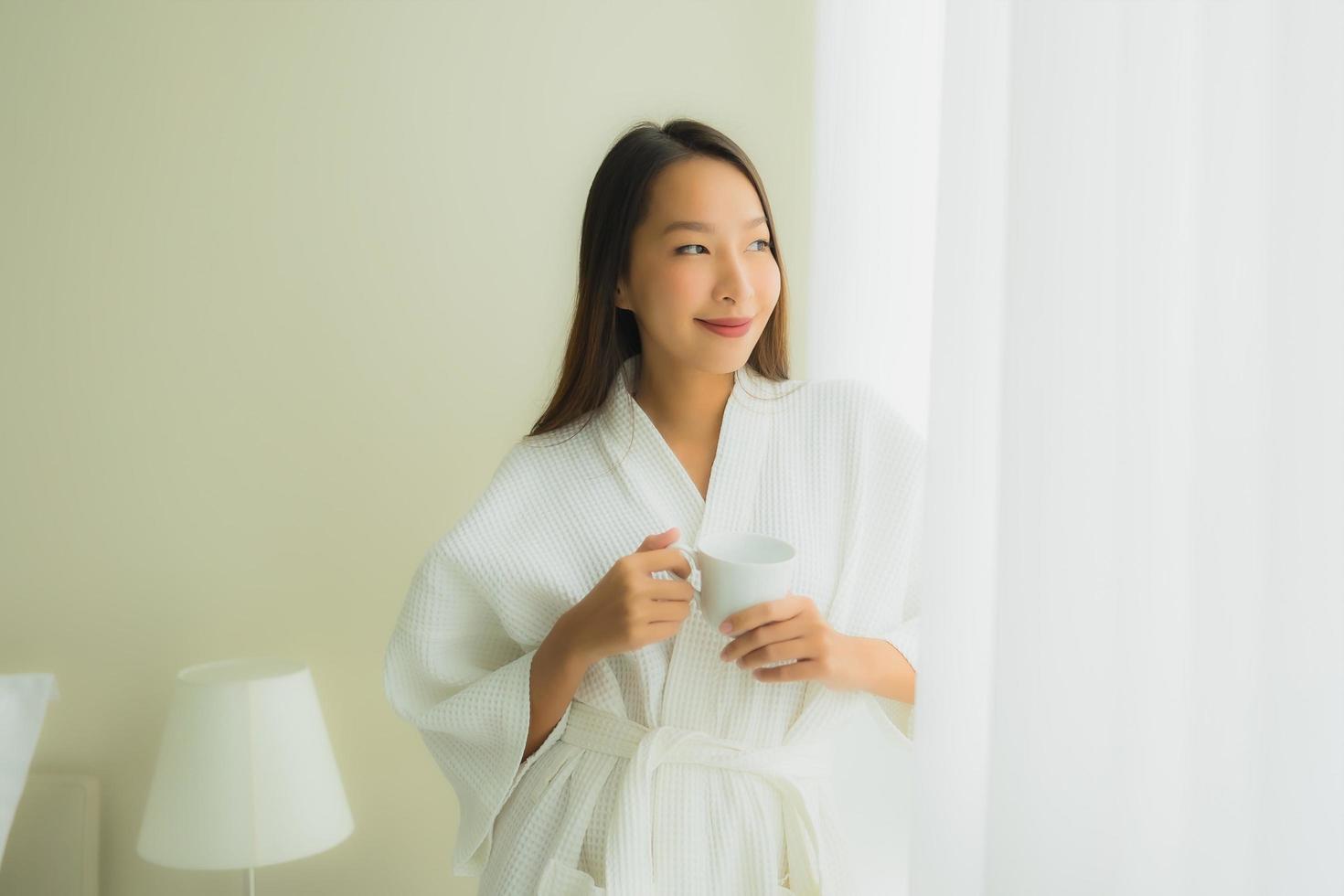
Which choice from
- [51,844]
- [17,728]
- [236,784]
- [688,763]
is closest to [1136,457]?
[688,763]

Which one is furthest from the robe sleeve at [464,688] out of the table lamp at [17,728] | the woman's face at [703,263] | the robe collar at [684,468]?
the table lamp at [17,728]

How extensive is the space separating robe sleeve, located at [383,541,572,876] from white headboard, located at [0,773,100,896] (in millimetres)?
917

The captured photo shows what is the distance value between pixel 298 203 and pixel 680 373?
899mm

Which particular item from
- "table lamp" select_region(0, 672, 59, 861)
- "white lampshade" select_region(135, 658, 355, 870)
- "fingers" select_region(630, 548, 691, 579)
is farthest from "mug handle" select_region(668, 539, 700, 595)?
"table lamp" select_region(0, 672, 59, 861)

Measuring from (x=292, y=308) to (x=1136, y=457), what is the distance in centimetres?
152

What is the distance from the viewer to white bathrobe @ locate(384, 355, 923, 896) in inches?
44.3

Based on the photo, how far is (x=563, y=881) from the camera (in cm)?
112

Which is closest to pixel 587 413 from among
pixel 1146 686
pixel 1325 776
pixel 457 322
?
pixel 457 322

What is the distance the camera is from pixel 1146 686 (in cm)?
69

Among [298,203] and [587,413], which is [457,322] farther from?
[587,413]

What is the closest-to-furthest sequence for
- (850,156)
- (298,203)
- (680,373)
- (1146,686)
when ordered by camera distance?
1. (1146,686)
2. (680,373)
3. (850,156)
4. (298,203)

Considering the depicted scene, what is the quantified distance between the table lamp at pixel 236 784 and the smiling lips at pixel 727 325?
956mm

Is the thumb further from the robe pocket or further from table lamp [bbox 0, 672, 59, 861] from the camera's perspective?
table lamp [bbox 0, 672, 59, 861]

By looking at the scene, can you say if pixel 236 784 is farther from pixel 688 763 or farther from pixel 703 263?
pixel 703 263
